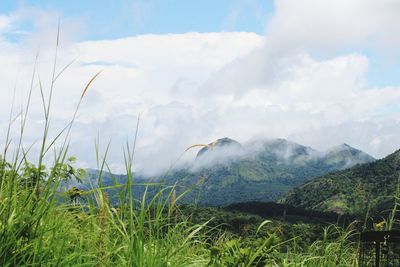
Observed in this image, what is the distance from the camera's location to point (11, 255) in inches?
125

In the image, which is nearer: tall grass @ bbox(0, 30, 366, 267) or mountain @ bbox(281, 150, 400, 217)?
tall grass @ bbox(0, 30, 366, 267)

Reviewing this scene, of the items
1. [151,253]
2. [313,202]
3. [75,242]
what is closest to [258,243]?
[151,253]

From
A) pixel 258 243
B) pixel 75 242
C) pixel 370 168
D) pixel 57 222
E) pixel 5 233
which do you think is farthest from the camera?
pixel 370 168

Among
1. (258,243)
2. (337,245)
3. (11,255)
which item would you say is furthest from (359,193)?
(11,255)

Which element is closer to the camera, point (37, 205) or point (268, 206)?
point (37, 205)

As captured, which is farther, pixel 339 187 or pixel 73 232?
pixel 339 187

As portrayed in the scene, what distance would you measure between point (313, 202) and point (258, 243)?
177 m

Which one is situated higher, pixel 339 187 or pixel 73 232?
pixel 339 187

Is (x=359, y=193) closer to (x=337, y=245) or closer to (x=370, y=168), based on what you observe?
(x=337, y=245)

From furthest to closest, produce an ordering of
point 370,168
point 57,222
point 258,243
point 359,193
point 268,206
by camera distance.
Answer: point 370,168 → point 268,206 → point 359,193 → point 258,243 → point 57,222

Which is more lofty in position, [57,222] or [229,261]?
[57,222]

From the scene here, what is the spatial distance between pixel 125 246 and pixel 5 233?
2.98 feet

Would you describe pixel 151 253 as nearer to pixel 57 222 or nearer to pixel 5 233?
pixel 57 222

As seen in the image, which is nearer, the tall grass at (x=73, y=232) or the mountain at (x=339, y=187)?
the tall grass at (x=73, y=232)
